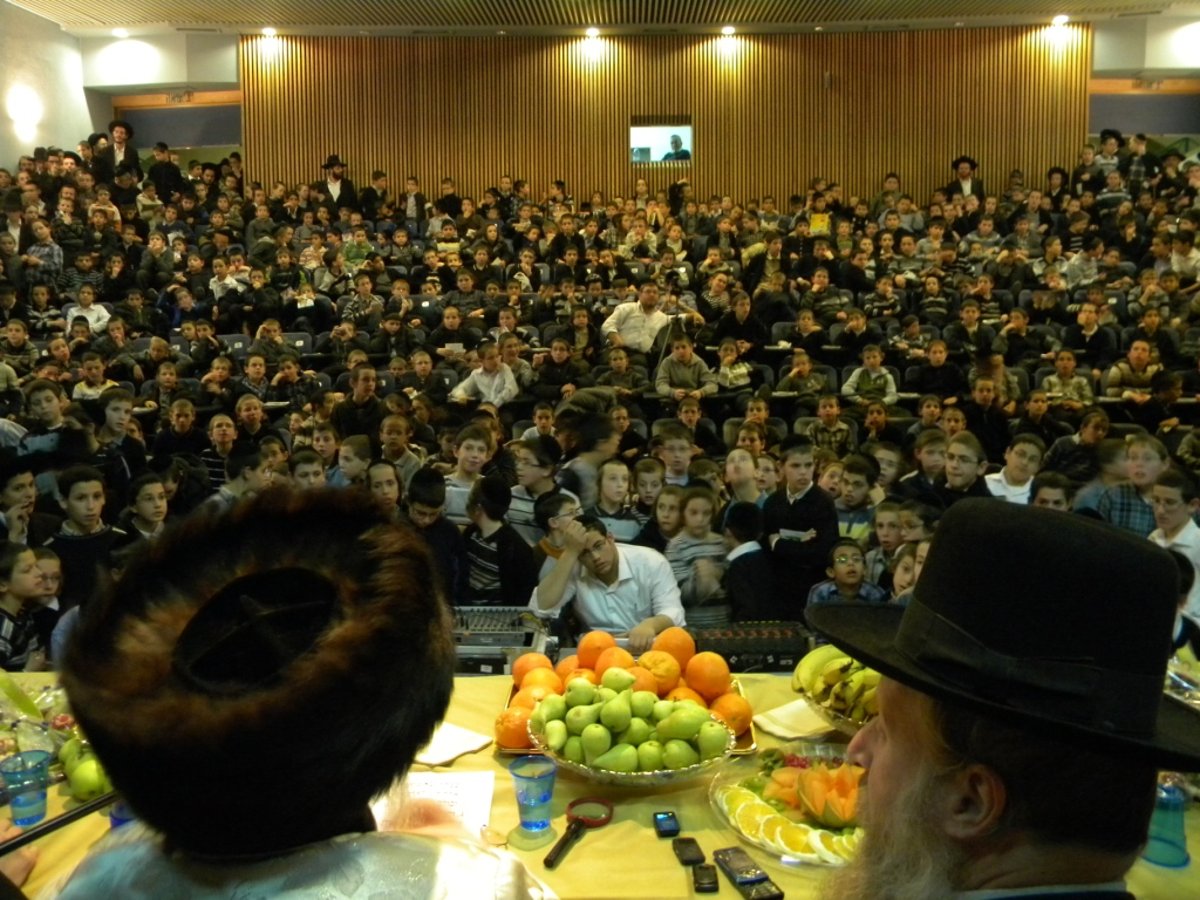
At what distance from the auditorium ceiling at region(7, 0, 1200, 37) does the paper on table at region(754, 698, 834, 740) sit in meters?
14.5

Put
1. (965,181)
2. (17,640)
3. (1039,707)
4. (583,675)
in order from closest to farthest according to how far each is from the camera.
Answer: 1. (1039,707)
2. (583,675)
3. (17,640)
4. (965,181)

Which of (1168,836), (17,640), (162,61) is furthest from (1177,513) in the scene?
(162,61)

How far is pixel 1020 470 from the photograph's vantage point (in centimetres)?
614

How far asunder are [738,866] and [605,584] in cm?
197

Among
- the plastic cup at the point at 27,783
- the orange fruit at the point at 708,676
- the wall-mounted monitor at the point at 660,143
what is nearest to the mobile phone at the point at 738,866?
the orange fruit at the point at 708,676

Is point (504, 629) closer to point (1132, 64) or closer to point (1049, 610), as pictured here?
point (1049, 610)

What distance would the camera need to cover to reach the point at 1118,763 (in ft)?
3.34

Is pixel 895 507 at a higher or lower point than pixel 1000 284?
lower

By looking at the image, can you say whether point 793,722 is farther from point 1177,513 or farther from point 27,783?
point 1177,513

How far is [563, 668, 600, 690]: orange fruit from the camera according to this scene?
2.47 meters

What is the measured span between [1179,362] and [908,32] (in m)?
9.48

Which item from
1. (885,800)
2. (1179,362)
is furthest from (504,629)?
(1179,362)

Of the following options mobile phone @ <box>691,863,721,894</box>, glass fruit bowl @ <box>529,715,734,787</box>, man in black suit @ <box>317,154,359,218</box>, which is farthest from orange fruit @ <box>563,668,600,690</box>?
man in black suit @ <box>317,154,359,218</box>

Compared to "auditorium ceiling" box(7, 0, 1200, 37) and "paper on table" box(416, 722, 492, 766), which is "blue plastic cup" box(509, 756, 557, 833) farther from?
"auditorium ceiling" box(7, 0, 1200, 37)
